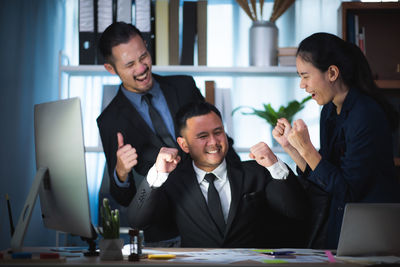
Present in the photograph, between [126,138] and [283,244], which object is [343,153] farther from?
[126,138]

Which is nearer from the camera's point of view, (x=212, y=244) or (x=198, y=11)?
(x=212, y=244)

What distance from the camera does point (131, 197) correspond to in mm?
2631

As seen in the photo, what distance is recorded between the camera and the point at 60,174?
1.56 metres

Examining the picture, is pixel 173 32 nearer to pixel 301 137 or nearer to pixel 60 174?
pixel 301 137

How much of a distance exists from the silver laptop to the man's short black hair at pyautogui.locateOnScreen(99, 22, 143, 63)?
5.30ft

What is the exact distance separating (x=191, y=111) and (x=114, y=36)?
1.93 feet

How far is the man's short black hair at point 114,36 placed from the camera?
2688 mm

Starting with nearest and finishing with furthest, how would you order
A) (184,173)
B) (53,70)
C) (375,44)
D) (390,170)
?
(390,170)
(184,173)
(375,44)
(53,70)

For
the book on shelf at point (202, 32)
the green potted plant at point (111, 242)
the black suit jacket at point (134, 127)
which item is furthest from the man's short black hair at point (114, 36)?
the green potted plant at point (111, 242)

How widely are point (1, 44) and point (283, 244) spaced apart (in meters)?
1.74

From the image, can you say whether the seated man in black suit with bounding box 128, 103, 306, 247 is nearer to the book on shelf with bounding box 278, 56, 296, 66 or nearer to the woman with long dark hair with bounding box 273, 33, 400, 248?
the woman with long dark hair with bounding box 273, 33, 400, 248

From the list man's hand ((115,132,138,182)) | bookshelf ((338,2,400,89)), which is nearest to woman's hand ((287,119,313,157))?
bookshelf ((338,2,400,89))

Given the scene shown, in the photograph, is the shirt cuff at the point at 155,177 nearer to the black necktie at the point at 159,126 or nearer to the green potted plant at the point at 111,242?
the black necktie at the point at 159,126

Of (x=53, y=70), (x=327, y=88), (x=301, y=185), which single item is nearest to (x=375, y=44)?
(x=327, y=88)
